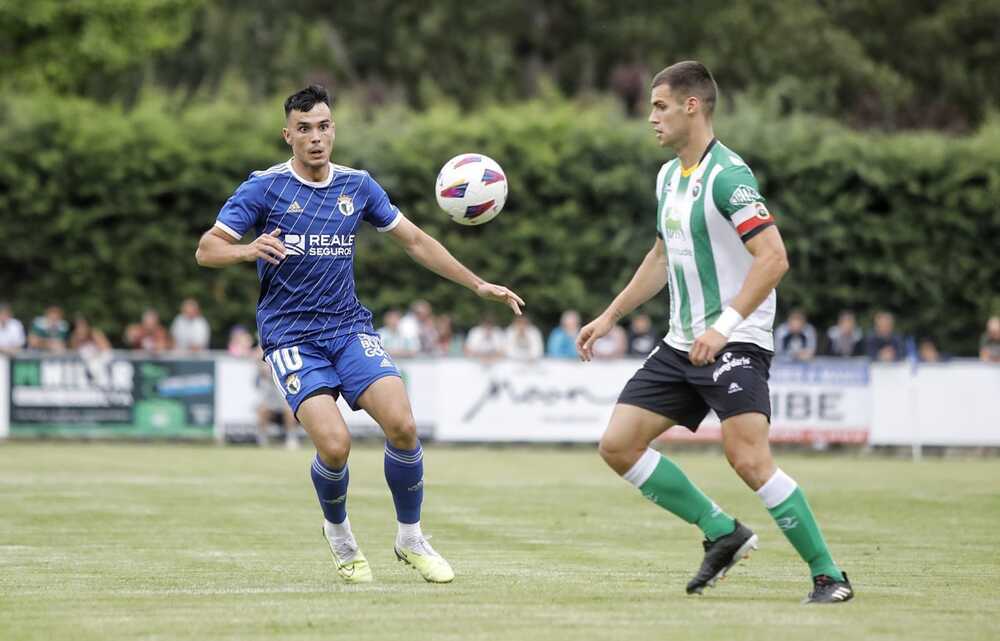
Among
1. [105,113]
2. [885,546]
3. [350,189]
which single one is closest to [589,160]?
[105,113]

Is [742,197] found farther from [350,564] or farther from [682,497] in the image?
[350,564]

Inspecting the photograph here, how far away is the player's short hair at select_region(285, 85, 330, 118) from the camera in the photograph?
8.58 metres

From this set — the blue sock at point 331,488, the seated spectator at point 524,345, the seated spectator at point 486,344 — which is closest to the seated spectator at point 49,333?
the seated spectator at point 486,344

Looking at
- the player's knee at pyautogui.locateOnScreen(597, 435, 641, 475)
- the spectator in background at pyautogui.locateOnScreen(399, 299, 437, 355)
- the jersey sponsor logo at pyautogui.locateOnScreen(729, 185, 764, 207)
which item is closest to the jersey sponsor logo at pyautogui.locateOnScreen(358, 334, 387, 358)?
the player's knee at pyautogui.locateOnScreen(597, 435, 641, 475)

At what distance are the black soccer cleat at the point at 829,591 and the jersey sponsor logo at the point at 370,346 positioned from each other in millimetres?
2549

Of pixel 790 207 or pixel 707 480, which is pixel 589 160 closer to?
pixel 790 207

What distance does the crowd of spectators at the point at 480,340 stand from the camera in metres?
23.9

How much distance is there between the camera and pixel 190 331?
2566cm

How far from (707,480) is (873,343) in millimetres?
7443

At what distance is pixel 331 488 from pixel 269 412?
15416mm

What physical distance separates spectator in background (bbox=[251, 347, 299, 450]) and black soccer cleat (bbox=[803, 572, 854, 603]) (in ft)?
54.0

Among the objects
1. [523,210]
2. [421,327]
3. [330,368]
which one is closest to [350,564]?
[330,368]

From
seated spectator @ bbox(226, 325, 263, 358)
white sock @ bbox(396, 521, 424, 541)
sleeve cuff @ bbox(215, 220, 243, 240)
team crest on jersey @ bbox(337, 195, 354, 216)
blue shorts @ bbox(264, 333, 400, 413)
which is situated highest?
team crest on jersey @ bbox(337, 195, 354, 216)

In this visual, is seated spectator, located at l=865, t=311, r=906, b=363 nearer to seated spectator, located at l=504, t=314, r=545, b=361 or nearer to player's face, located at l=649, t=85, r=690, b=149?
seated spectator, located at l=504, t=314, r=545, b=361
